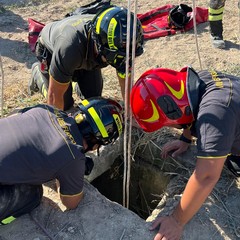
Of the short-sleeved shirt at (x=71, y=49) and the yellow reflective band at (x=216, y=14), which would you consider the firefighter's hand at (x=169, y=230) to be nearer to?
the short-sleeved shirt at (x=71, y=49)

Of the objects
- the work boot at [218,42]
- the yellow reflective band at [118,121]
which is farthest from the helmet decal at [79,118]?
the work boot at [218,42]

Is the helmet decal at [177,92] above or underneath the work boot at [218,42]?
above

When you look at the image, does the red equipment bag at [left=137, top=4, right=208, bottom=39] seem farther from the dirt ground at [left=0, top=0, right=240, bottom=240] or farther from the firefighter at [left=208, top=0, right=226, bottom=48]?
the firefighter at [left=208, top=0, right=226, bottom=48]

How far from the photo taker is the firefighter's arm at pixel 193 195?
247 cm

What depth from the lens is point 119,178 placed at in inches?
166

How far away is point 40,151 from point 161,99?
2.79ft

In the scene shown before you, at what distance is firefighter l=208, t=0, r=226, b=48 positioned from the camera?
5.72m

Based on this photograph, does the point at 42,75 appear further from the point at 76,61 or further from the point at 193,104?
the point at 193,104

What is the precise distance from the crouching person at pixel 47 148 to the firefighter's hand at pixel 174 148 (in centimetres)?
82

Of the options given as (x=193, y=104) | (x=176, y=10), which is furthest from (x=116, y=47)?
(x=176, y=10)

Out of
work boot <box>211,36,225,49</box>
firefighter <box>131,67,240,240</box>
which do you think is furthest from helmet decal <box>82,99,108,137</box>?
work boot <box>211,36,225,49</box>

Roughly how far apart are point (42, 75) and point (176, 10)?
280 centimetres

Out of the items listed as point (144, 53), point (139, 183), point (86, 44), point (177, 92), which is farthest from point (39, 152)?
point (144, 53)

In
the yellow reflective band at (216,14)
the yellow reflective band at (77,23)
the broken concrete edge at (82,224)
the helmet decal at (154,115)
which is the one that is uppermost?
the yellow reflective band at (77,23)
